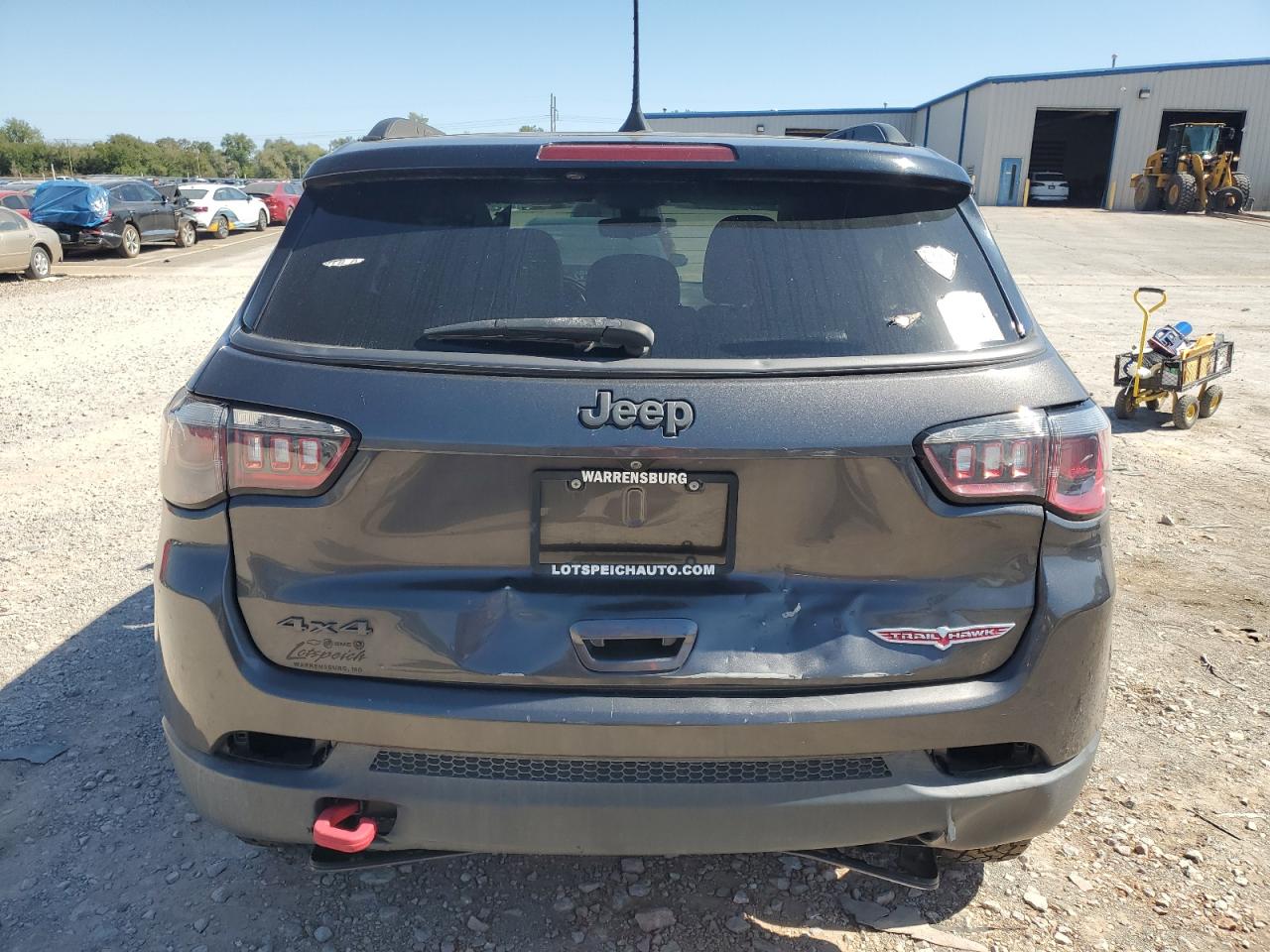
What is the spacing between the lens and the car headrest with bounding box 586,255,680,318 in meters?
2.04

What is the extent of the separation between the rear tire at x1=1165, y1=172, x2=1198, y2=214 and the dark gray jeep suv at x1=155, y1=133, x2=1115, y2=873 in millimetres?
39985

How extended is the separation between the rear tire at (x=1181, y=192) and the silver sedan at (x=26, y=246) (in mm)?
36325

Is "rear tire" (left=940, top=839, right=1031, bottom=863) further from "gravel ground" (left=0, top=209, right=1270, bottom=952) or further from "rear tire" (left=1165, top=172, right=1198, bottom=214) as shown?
"rear tire" (left=1165, top=172, right=1198, bottom=214)

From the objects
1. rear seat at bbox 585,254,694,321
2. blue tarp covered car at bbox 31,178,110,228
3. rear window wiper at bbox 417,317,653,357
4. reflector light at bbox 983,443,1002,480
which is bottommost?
blue tarp covered car at bbox 31,178,110,228

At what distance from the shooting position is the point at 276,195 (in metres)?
34.0

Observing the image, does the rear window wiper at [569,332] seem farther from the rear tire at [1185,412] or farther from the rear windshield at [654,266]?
the rear tire at [1185,412]

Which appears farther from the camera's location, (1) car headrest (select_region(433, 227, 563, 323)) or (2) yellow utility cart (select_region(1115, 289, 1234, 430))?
(2) yellow utility cart (select_region(1115, 289, 1234, 430))

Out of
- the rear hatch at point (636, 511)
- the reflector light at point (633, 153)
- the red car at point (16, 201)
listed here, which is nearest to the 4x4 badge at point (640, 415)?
the rear hatch at point (636, 511)

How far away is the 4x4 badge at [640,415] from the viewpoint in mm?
1878

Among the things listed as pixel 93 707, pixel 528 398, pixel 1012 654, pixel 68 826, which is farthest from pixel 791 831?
pixel 93 707

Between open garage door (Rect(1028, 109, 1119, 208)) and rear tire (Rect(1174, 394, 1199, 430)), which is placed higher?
open garage door (Rect(1028, 109, 1119, 208))

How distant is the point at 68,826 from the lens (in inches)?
112

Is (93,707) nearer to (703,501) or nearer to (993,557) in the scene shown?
(703,501)

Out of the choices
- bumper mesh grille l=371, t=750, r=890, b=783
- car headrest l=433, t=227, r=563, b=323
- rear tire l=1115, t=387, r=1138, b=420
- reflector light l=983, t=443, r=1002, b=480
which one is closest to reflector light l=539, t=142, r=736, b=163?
Result: car headrest l=433, t=227, r=563, b=323
